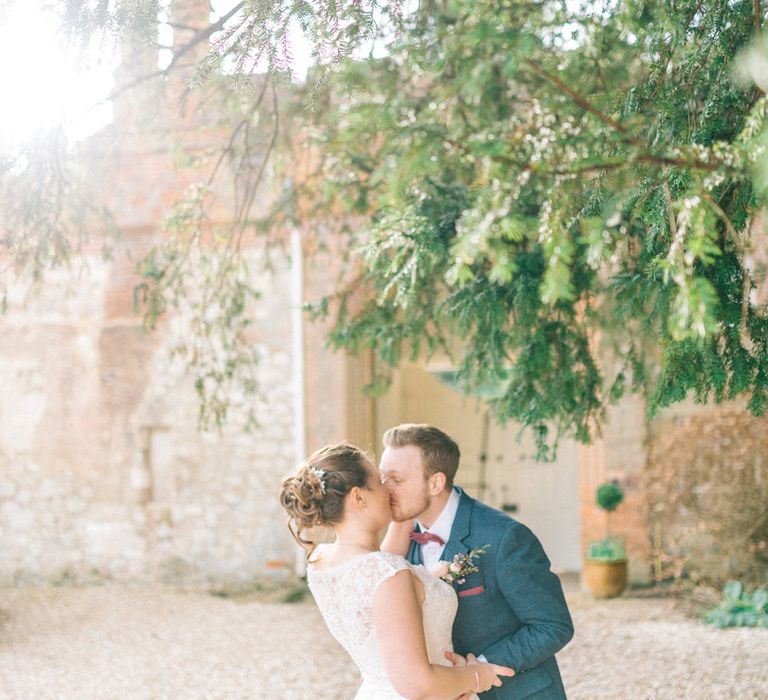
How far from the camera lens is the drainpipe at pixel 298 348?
10.1 m

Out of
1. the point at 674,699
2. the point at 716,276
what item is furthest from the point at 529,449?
the point at 716,276

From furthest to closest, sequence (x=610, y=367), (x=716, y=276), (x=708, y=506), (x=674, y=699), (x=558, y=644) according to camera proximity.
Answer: (x=610, y=367)
(x=708, y=506)
(x=674, y=699)
(x=716, y=276)
(x=558, y=644)

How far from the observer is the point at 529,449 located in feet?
38.7

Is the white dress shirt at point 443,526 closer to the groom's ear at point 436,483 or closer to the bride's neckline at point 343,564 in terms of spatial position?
the groom's ear at point 436,483

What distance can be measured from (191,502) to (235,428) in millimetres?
1025

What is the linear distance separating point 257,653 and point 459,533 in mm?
5037

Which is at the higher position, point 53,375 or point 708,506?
point 53,375

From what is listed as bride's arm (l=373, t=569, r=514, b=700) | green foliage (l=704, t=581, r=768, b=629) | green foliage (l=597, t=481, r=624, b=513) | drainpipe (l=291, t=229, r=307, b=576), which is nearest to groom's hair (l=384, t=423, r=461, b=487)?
bride's arm (l=373, t=569, r=514, b=700)

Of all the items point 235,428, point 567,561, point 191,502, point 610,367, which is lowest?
point 567,561

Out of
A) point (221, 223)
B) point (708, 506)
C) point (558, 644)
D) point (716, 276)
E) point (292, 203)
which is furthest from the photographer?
point (221, 223)

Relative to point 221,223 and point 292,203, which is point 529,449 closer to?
point 221,223

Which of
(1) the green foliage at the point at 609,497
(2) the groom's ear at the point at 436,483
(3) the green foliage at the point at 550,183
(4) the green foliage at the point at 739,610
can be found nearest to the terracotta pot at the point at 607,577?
(1) the green foliage at the point at 609,497

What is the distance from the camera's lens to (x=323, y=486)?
8.98ft

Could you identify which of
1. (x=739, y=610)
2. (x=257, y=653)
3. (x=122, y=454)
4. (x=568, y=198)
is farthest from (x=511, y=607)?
(x=122, y=454)
